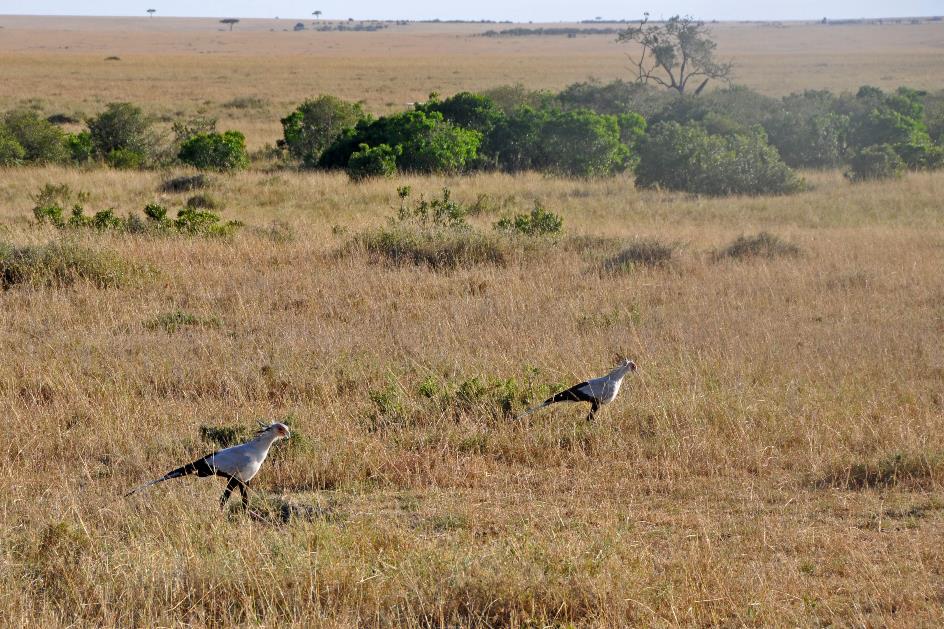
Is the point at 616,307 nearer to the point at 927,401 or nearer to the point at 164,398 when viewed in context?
the point at 927,401

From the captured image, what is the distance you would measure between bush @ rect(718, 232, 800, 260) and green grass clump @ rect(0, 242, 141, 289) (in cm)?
689

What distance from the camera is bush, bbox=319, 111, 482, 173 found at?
19297 millimetres

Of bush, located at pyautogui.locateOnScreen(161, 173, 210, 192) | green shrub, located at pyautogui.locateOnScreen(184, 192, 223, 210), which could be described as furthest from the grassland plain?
bush, located at pyautogui.locateOnScreen(161, 173, 210, 192)

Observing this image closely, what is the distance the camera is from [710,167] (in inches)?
708

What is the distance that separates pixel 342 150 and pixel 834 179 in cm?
1019

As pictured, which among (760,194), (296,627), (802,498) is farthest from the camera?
(760,194)

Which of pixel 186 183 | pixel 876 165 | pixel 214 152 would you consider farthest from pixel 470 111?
pixel 876 165

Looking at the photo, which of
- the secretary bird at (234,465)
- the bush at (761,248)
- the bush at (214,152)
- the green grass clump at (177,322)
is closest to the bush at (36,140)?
the bush at (214,152)

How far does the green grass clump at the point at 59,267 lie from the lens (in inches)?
376

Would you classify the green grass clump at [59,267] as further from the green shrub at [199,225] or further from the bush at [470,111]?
the bush at [470,111]

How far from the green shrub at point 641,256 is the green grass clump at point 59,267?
5231mm

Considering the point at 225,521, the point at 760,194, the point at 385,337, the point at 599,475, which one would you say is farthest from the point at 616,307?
the point at 760,194

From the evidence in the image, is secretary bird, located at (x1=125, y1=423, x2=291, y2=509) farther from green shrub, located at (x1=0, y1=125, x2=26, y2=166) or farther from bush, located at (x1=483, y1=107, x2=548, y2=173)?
green shrub, located at (x1=0, y1=125, x2=26, y2=166)

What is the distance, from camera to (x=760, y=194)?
1772 cm
